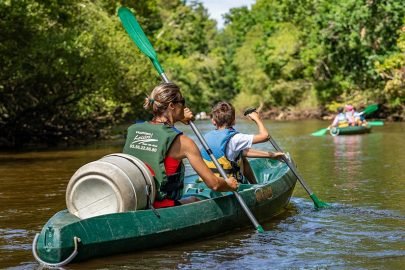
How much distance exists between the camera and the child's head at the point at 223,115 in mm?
7945

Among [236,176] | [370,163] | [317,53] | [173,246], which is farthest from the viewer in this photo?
[317,53]

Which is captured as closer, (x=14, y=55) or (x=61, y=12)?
(x=14, y=55)

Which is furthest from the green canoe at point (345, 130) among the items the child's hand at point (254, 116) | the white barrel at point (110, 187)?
the white barrel at point (110, 187)

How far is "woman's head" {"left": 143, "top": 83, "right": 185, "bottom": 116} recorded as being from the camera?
6.25 metres

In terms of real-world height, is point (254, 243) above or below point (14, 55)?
below

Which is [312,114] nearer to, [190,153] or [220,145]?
[220,145]

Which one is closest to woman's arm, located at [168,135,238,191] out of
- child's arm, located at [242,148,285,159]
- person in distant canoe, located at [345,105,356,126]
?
child's arm, located at [242,148,285,159]

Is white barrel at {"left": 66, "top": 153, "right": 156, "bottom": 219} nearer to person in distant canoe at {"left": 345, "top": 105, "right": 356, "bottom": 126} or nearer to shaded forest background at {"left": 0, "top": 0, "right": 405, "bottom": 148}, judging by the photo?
shaded forest background at {"left": 0, "top": 0, "right": 405, "bottom": 148}

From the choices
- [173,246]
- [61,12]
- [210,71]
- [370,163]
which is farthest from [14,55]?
[210,71]

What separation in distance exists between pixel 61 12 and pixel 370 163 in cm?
1067

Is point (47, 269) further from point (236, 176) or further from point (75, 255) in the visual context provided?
point (236, 176)

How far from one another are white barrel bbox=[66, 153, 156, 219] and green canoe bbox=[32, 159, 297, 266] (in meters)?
0.12

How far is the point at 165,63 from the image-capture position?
49.8 m

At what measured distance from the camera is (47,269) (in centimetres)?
572
